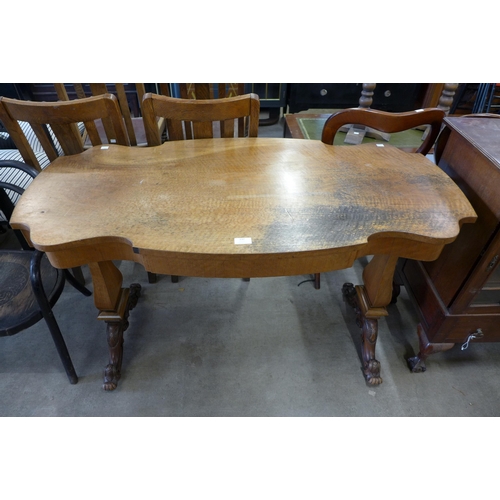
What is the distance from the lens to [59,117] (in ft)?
3.75

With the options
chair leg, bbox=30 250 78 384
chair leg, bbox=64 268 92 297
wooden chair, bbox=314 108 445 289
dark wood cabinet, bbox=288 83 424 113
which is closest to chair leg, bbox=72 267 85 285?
chair leg, bbox=64 268 92 297

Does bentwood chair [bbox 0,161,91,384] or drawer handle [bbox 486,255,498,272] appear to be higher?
drawer handle [bbox 486,255,498,272]

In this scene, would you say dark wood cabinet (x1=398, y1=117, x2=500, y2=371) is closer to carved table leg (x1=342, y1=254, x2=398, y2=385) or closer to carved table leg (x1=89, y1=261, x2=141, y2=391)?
carved table leg (x1=342, y1=254, x2=398, y2=385)

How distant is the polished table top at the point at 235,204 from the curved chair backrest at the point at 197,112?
104 millimetres

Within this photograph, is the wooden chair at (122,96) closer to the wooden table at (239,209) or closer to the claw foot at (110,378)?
the wooden table at (239,209)

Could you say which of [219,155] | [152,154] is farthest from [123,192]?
[219,155]

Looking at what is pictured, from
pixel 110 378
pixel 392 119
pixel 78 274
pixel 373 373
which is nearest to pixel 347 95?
pixel 392 119

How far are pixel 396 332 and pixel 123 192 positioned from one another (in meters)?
1.37

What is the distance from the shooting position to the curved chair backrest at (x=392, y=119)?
1184 mm

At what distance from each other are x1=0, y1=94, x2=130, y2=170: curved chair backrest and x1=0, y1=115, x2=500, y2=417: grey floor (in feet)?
2.72

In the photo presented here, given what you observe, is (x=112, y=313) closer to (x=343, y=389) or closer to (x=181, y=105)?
(x=181, y=105)

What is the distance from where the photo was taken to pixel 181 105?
1.19 metres

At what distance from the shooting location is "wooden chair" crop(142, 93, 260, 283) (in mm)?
1188

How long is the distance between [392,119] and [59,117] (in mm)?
1203
